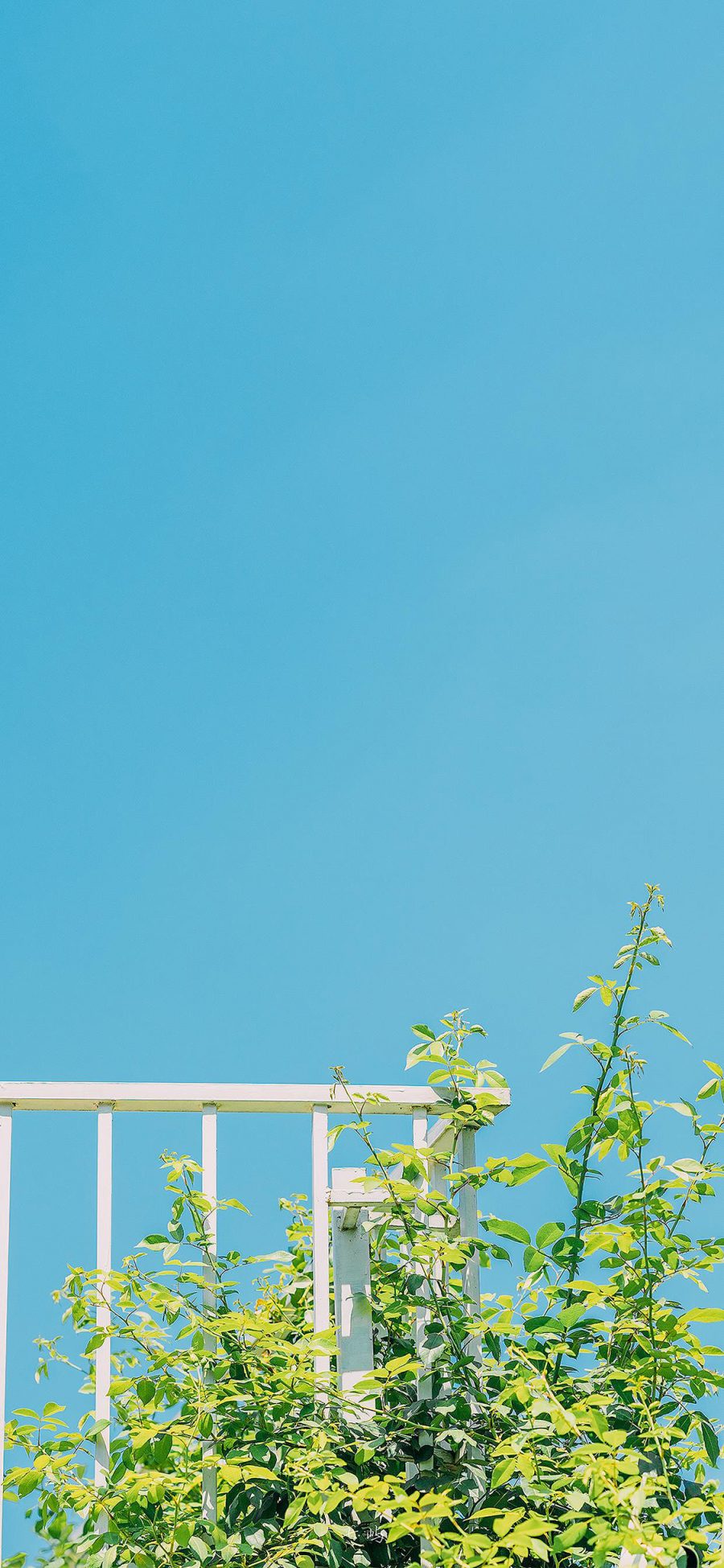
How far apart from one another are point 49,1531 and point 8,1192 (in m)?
0.57

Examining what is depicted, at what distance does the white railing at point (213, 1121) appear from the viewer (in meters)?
2.82

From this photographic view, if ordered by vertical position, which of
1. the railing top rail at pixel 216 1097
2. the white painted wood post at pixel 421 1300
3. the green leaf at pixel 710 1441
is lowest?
the green leaf at pixel 710 1441

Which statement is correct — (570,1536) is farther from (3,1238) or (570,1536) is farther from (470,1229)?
(3,1238)

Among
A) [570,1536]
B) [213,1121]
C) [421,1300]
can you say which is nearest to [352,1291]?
[421,1300]

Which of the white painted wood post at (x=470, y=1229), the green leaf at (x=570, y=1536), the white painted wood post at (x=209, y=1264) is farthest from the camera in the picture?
the white painted wood post at (x=470, y=1229)

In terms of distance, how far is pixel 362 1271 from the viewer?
290 cm

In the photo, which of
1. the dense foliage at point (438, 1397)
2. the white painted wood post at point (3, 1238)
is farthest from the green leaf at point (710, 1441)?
the white painted wood post at point (3, 1238)

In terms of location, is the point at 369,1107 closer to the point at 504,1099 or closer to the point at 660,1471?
the point at 504,1099

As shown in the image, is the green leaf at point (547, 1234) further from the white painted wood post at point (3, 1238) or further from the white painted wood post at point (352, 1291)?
the white painted wood post at point (3, 1238)

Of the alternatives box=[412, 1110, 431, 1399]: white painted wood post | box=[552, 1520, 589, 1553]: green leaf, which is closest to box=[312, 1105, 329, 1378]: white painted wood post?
box=[412, 1110, 431, 1399]: white painted wood post

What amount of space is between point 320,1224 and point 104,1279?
0.39 metres

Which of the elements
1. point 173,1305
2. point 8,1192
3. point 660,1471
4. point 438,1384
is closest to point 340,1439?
point 438,1384

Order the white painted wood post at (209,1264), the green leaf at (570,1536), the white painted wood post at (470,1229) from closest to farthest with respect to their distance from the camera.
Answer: the green leaf at (570,1536) < the white painted wood post at (209,1264) < the white painted wood post at (470,1229)

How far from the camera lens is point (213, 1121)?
291cm
